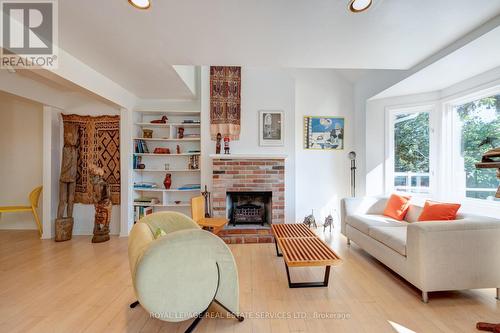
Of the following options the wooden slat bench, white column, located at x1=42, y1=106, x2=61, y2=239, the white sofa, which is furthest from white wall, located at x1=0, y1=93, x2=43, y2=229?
the white sofa

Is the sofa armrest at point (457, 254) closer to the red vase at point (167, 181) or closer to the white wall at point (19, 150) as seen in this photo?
the red vase at point (167, 181)

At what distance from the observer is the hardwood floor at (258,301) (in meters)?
1.65

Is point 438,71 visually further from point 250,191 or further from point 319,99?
point 250,191

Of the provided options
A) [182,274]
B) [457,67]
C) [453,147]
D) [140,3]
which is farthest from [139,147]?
[453,147]

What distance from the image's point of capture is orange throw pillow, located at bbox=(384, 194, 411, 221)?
9.92 ft

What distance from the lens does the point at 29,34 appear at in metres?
2.05

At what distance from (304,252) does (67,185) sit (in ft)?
12.4

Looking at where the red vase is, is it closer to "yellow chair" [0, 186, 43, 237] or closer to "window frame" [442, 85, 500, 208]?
"yellow chair" [0, 186, 43, 237]

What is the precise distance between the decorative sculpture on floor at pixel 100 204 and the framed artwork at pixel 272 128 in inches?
102

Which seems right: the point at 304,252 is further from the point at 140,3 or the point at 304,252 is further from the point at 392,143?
the point at 392,143

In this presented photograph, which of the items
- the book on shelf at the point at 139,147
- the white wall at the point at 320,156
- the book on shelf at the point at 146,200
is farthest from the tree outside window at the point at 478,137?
the book on shelf at the point at 139,147

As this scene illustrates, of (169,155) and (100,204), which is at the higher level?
(169,155)

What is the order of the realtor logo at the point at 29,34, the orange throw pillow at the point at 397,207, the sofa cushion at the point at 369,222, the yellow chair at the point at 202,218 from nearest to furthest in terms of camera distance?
the realtor logo at the point at 29,34 → the sofa cushion at the point at 369,222 → the orange throw pillow at the point at 397,207 → the yellow chair at the point at 202,218

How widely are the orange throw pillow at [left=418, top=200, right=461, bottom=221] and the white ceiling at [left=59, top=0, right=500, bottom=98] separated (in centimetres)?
166
